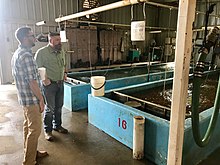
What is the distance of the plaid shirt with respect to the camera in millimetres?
1933

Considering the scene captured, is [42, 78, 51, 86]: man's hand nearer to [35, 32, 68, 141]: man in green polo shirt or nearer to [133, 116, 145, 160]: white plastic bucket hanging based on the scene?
[35, 32, 68, 141]: man in green polo shirt

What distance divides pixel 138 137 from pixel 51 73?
1.59 m

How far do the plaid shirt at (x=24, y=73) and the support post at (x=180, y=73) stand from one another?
1437 mm

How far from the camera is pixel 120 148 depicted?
105 inches

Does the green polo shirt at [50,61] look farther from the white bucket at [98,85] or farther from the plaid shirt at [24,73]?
the plaid shirt at [24,73]

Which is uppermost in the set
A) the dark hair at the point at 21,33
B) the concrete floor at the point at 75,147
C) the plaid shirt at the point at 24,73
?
the dark hair at the point at 21,33

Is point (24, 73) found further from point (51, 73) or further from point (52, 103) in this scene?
point (52, 103)

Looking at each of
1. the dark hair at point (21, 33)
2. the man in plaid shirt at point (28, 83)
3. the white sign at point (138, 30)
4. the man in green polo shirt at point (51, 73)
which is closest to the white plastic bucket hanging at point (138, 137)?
the white sign at point (138, 30)

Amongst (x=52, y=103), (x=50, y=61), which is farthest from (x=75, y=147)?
(x=50, y=61)

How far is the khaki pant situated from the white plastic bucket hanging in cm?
114

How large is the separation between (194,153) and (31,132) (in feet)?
6.27

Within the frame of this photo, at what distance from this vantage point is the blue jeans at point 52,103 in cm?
286

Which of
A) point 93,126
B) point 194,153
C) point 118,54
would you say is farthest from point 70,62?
point 194,153

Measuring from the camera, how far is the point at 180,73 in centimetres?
121
